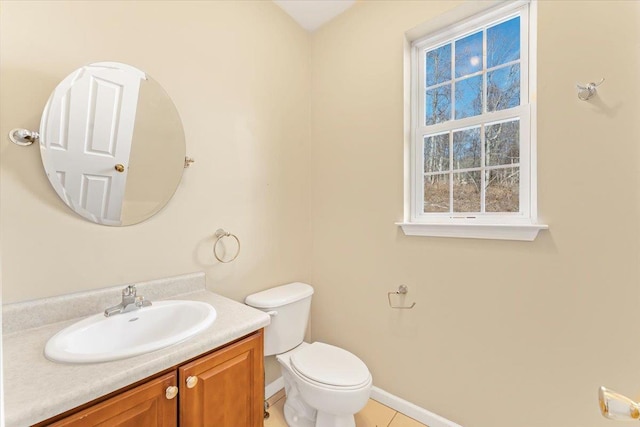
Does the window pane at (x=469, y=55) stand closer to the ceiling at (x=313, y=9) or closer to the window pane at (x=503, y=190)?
the window pane at (x=503, y=190)

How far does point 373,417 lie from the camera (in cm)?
173

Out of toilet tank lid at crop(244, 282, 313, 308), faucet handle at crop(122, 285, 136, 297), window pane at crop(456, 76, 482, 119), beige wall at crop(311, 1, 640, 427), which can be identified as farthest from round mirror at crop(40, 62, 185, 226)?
window pane at crop(456, 76, 482, 119)

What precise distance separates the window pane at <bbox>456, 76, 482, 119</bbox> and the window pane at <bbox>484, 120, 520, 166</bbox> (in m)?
0.14

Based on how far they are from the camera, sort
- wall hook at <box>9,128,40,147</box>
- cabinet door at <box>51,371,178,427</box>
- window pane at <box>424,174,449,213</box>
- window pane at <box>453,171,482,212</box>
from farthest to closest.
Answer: window pane at <box>424,174,449,213</box>
window pane at <box>453,171,482,212</box>
wall hook at <box>9,128,40,147</box>
cabinet door at <box>51,371,178,427</box>

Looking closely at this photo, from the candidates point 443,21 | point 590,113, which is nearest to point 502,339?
point 590,113

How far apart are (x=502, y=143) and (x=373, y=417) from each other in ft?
5.60

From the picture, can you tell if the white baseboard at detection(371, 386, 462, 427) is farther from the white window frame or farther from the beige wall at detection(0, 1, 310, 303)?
the white window frame

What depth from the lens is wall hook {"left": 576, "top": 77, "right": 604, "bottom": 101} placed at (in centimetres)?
119

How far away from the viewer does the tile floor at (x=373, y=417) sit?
1674mm

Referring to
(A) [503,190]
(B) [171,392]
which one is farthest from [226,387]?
(A) [503,190]

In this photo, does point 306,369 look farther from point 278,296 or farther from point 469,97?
point 469,97

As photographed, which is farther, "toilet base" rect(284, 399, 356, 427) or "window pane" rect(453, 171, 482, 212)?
"window pane" rect(453, 171, 482, 212)

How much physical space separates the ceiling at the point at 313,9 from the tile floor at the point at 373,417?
8.54 feet

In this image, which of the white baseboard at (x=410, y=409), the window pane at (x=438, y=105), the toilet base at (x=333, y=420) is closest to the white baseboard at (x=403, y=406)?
the white baseboard at (x=410, y=409)
